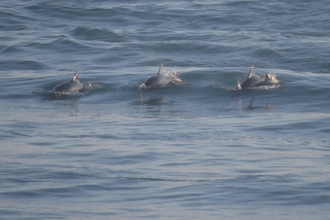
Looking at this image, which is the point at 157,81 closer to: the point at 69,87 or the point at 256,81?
A: the point at 69,87

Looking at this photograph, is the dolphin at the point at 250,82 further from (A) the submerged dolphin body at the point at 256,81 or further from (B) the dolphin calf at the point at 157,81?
(B) the dolphin calf at the point at 157,81

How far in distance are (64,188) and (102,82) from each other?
9.13 m

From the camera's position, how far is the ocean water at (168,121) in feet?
32.2

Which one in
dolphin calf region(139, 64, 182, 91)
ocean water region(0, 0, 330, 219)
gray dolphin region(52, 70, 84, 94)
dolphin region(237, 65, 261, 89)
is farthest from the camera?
dolphin calf region(139, 64, 182, 91)

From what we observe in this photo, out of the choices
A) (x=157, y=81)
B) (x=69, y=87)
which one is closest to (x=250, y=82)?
(x=157, y=81)

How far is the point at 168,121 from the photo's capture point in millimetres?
14914

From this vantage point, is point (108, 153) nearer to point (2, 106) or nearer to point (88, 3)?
point (2, 106)

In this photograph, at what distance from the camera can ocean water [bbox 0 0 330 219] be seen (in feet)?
32.2

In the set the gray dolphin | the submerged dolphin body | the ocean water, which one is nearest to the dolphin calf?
the ocean water

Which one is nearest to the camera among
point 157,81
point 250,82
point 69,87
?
point 250,82

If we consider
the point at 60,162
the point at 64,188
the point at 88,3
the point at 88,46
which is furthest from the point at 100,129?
the point at 88,3

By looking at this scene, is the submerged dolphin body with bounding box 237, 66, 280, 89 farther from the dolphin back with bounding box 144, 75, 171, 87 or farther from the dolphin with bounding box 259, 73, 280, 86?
the dolphin back with bounding box 144, 75, 171, 87

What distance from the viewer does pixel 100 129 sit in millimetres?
14234

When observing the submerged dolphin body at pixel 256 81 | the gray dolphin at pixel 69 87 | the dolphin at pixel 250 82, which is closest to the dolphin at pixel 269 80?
the submerged dolphin body at pixel 256 81
